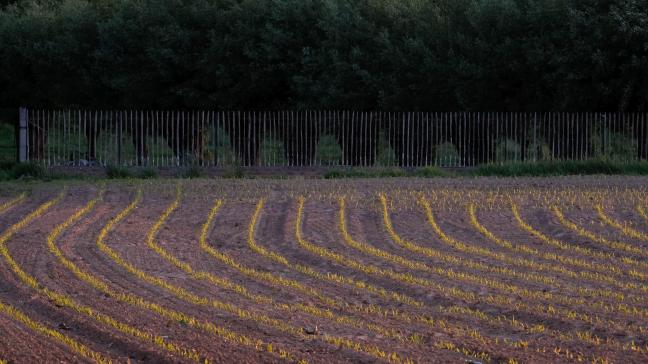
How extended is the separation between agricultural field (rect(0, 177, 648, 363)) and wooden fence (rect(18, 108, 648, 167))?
23.3 ft

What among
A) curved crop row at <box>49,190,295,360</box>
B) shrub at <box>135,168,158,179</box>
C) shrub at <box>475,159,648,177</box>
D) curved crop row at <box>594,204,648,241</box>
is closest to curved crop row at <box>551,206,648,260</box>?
curved crop row at <box>594,204,648,241</box>

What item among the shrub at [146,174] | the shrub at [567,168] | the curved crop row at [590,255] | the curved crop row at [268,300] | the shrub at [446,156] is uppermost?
the shrub at [446,156]

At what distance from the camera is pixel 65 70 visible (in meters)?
34.7

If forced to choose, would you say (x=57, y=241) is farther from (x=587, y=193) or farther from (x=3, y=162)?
(x=3, y=162)

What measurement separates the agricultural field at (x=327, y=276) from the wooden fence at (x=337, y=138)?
23.3ft

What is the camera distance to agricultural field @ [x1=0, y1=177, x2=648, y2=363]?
8383mm

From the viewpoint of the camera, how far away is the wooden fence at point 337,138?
27984mm

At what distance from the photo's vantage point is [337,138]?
29.2m

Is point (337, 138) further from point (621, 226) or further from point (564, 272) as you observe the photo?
point (564, 272)

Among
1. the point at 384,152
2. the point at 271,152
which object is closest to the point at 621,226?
the point at 384,152

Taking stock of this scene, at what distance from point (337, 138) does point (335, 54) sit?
8.78ft

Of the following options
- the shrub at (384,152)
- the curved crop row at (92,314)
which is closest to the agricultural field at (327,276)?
the curved crop row at (92,314)

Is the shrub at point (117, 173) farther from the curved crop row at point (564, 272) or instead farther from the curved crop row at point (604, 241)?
the curved crop row at point (604, 241)

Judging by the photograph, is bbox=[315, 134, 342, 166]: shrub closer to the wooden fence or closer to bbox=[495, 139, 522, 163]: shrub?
the wooden fence
